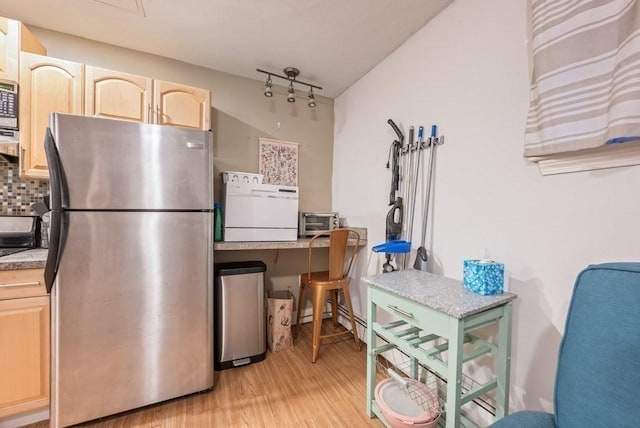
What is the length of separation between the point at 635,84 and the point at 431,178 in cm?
95

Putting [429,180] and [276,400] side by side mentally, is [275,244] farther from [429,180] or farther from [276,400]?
[429,180]

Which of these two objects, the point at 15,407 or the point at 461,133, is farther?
the point at 461,133

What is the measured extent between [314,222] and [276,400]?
148cm

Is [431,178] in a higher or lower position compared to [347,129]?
lower

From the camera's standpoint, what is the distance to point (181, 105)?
204 centimetres

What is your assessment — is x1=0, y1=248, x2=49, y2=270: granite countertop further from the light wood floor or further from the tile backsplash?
the light wood floor

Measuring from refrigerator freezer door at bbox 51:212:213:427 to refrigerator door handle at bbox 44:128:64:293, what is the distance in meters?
0.03

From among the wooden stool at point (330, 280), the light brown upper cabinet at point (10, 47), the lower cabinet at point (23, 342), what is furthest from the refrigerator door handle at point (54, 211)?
the wooden stool at point (330, 280)

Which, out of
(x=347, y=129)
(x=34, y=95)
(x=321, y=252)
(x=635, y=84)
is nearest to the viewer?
(x=635, y=84)

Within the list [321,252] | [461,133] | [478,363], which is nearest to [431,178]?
[461,133]

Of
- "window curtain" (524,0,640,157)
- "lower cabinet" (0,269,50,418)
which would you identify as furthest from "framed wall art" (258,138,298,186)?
"window curtain" (524,0,640,157)

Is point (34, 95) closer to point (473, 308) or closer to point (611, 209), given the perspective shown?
point (473, 308)

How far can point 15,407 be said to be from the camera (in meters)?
1.38

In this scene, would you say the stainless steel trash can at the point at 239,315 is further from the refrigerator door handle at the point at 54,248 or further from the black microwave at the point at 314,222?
the refrigerator door handle at the point at 54,248
